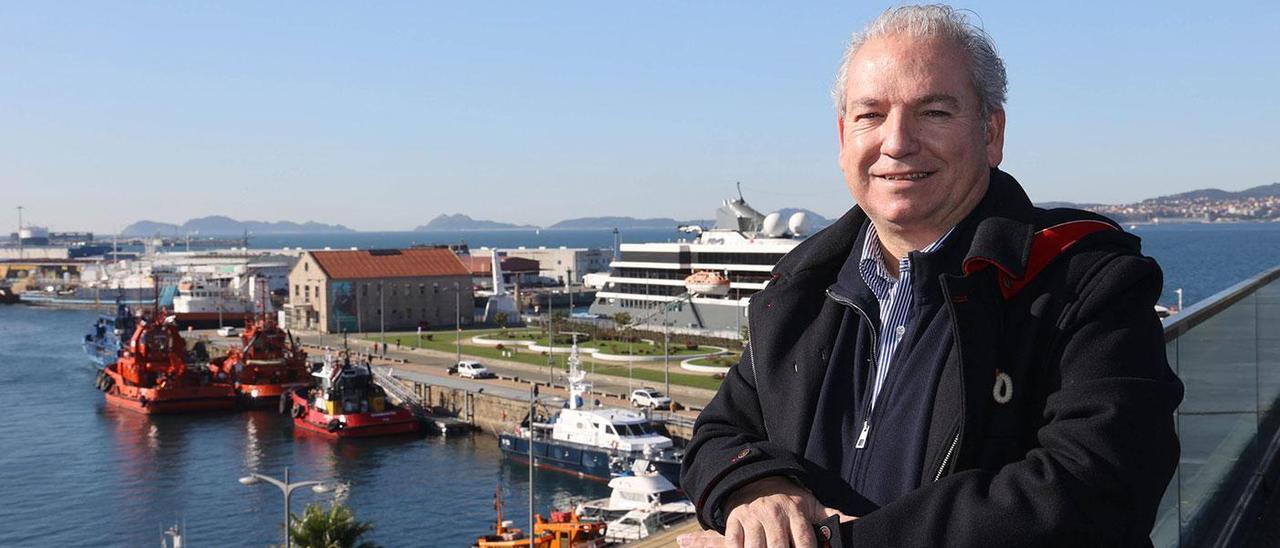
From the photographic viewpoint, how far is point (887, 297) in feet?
7.29

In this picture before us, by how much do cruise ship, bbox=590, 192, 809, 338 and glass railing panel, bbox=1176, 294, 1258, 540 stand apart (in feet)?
154

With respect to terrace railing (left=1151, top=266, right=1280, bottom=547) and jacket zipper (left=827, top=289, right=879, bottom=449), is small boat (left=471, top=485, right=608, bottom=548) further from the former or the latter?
jacket zipper (left=827, top=289, right=879, bottom=449)

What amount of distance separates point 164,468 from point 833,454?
3536 cm

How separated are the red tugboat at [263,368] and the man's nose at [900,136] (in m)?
47.4

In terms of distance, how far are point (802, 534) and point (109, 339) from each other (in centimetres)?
6529

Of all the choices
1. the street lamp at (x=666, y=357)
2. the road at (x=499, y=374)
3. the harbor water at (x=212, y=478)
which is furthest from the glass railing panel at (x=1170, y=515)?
the street lamp at (x=666, y=357)

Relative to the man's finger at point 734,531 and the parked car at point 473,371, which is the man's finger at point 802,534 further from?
the parked car at point 473,371

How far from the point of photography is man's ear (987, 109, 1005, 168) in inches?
84.4

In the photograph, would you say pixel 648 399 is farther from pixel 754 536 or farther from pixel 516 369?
pixel 754 536

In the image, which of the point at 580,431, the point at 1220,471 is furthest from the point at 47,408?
the point at 1220,471

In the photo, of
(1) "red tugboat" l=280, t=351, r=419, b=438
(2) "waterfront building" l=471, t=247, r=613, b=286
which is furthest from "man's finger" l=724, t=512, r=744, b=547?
(2) "waterfront building" l=471, t=247, r=613, b=286

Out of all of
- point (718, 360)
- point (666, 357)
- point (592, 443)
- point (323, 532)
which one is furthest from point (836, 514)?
point (718, 360)

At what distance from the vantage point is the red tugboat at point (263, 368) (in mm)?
47812

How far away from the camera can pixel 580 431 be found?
32844 mm
